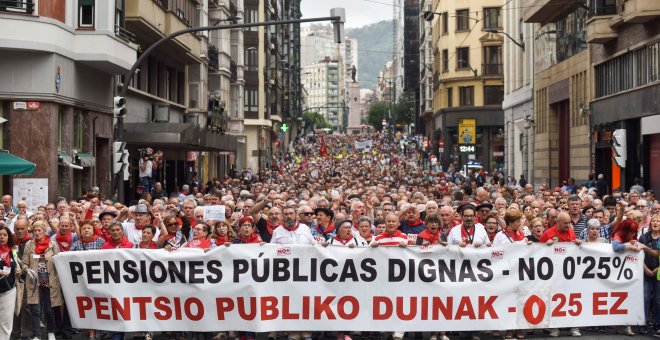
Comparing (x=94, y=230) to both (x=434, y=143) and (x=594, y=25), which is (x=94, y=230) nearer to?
(x=594, y=25)

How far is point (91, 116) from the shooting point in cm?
3095

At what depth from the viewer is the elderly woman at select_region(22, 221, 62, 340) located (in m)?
13.2

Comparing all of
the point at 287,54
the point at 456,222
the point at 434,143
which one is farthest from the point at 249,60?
the point at 456,222

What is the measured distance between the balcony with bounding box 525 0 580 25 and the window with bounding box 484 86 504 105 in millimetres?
31919

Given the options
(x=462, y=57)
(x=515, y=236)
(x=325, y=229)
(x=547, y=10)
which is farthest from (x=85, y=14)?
(x=462, y=57)

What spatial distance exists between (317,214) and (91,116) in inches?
685

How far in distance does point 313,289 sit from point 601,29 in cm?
2657

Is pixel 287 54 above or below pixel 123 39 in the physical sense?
above

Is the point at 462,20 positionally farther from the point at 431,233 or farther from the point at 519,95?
the point at 431,233

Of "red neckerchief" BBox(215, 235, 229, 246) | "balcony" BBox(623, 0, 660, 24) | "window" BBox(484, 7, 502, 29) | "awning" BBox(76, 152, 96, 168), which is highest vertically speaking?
"window" BBox(484, 7, 502, 29)

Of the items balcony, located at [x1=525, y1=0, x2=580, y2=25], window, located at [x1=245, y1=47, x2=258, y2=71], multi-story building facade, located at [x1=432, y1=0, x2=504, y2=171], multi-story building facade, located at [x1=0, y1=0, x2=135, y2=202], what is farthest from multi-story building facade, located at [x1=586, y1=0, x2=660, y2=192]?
window, located at [x1=245, y1=47, x2=258, y2=71]

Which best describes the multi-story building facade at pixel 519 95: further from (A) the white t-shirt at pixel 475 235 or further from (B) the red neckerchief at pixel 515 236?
(A) the white t-shirt at pixel 475 235

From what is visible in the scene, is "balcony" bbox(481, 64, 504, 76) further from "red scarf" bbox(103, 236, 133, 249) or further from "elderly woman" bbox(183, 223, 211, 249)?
"red scarf" bbox(103, 236, 133, 249)

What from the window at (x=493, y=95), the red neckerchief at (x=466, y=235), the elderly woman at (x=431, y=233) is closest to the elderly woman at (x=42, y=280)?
the elderly woman at (x=431, y=233)
